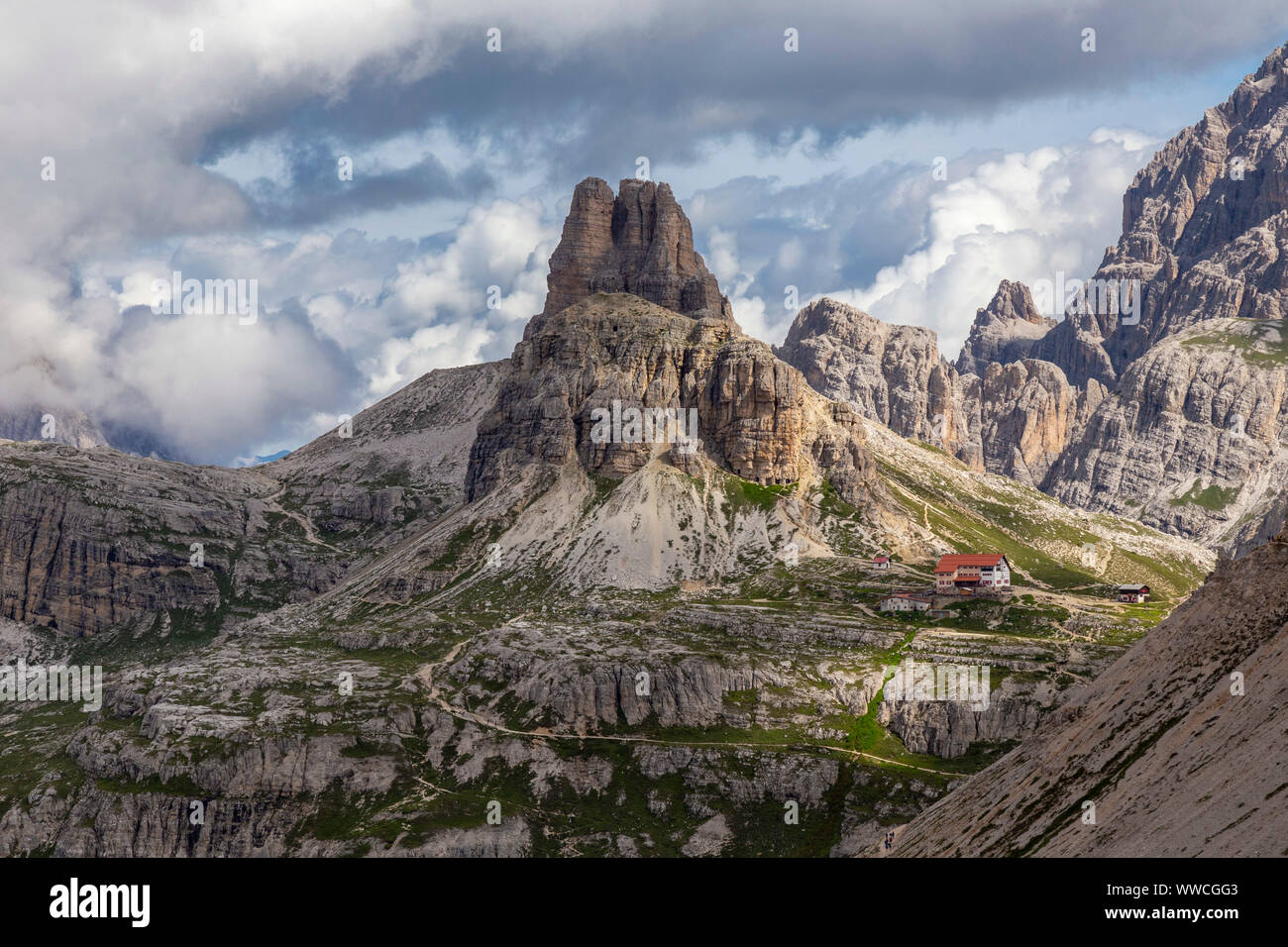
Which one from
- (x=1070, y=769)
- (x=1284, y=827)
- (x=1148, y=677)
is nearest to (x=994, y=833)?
(x=1070, y=769)

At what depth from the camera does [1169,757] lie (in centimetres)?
10912

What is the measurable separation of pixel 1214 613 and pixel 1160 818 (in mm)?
31030

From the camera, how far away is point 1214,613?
122875 mm

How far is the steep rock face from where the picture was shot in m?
92.4

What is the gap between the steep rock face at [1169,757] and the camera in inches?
3637
